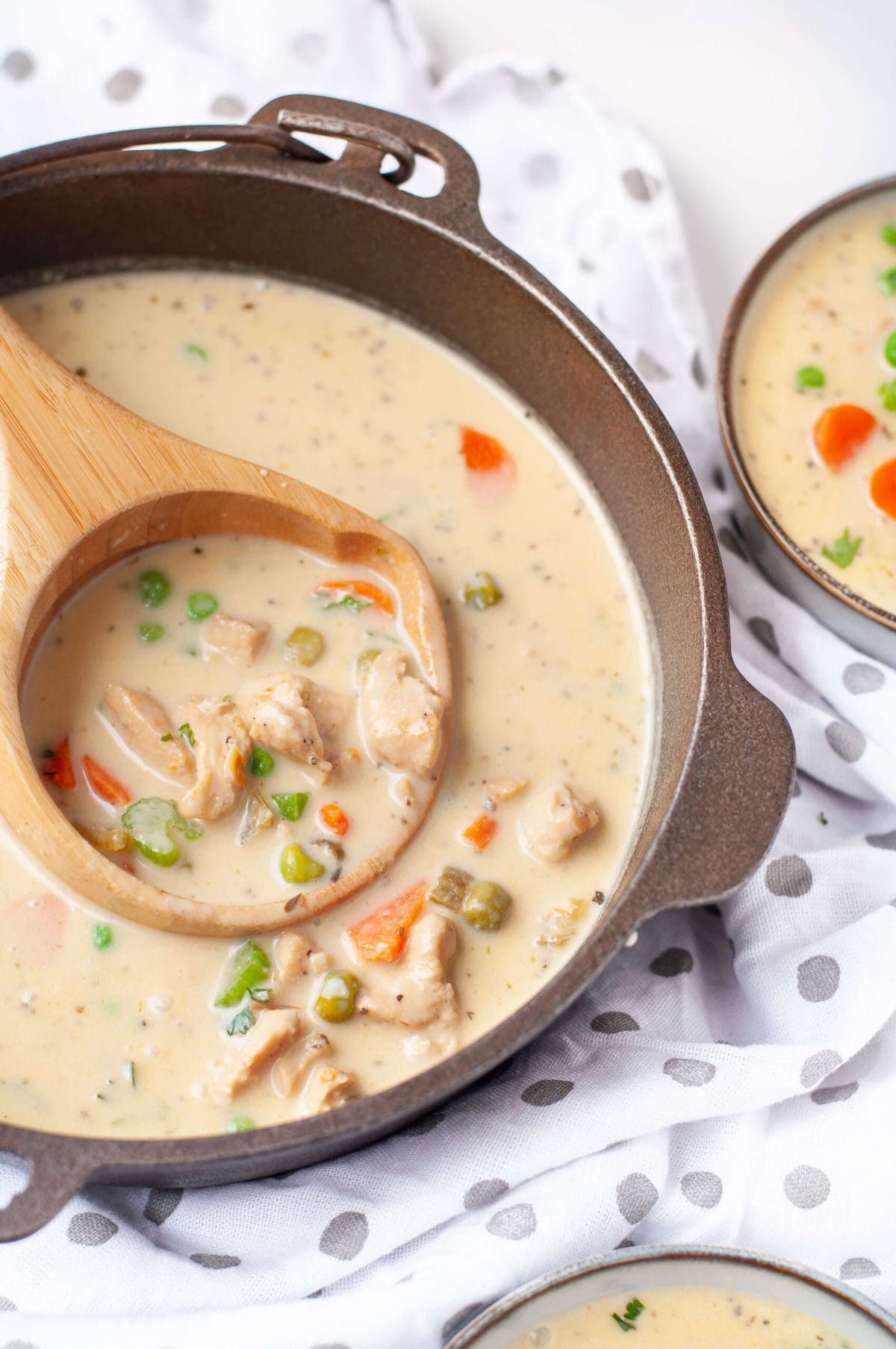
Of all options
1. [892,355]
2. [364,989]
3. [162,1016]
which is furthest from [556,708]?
[892,355]

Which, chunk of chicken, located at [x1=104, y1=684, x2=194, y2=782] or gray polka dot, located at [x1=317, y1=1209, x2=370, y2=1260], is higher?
chunk of chicken, located at [x1=104, y1=684, x2=194, y2=782]

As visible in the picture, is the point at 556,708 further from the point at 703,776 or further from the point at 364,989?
the point at 364,989

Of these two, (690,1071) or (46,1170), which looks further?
(690,1071)

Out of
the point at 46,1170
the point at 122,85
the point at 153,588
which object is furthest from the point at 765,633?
the point at 122,85

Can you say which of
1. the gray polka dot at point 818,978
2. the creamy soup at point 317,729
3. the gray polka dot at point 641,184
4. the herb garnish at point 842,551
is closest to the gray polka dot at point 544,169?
the gray polka dot at point 641,184

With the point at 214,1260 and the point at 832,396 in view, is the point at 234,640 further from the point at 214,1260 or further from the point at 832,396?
the point at 832,396

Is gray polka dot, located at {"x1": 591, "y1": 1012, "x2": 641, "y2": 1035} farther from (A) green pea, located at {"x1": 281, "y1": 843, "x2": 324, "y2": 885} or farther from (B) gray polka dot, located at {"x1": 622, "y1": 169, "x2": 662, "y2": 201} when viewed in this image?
(B) gray polka dot, located at {"x1": 622, "y1": 169, "x2": 662, "y2": 201}

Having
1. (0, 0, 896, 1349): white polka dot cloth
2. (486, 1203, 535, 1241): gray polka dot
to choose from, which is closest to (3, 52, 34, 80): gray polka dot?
(0, 0, 896, 1349): white polka dot cloth
